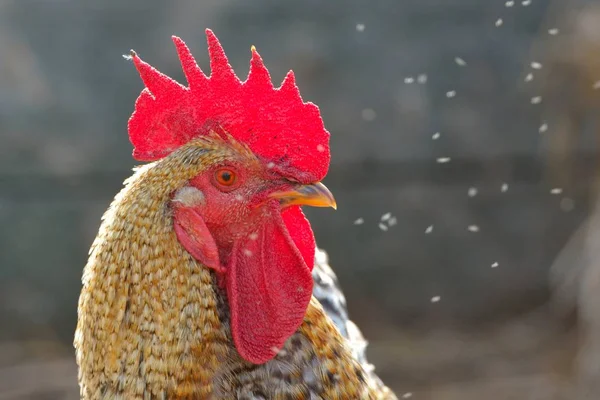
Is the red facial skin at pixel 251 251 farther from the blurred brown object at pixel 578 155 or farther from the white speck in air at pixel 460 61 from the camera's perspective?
the white speck in air at pixel 460 61

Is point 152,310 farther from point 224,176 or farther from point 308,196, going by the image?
point 308,196

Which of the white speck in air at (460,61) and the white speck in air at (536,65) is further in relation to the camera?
the white speck in air at (460,61)

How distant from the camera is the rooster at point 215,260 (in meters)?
2.46

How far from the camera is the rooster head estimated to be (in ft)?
8.29

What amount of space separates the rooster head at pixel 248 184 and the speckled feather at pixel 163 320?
4cm

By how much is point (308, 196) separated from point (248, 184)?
0.66ft

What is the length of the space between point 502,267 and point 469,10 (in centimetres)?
230

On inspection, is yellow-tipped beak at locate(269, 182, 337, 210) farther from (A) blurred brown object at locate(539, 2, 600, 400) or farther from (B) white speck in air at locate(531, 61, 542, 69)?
(B) white speck in air at locate(531, 61, 542, 69)

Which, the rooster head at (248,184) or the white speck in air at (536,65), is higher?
the white speck in air at (536,65)

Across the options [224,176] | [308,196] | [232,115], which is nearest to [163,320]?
[224,176]

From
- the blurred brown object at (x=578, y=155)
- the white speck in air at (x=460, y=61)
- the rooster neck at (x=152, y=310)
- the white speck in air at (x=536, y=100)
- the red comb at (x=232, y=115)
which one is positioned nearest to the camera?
the rooster neck at (x=152, y=310)

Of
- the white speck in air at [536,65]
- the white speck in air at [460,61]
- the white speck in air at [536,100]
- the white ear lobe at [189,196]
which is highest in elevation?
the white speck in air at [460,61]

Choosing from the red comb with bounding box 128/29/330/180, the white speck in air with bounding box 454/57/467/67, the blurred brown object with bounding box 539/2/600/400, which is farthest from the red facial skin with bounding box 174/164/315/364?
the white speck in air with bounding box 454/57/467/67

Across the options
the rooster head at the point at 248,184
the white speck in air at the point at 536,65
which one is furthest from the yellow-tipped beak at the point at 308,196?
the white speck in air at the point at 536,65
